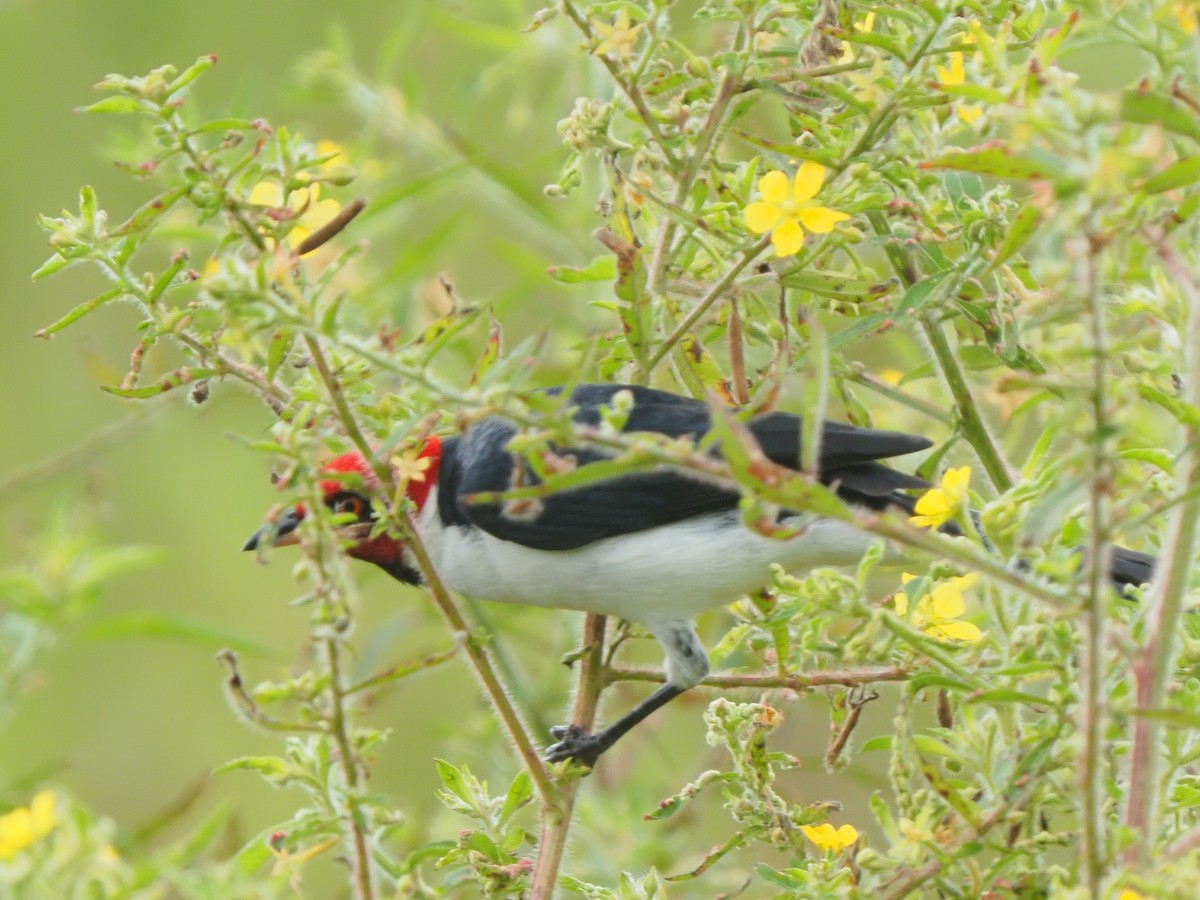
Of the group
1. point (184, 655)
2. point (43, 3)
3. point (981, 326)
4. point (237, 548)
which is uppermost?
point (43, 3)

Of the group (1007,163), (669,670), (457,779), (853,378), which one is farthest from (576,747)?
(1007,163)

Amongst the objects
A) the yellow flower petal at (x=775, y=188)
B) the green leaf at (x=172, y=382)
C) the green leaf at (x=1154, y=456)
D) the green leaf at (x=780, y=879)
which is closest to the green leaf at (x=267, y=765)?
the green leaf at (x=172, y=382)

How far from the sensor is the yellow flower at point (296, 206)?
1942 mm

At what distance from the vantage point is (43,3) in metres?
7.77

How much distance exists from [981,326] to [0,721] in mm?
2137

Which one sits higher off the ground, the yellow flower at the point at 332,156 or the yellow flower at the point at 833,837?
the yellow flower at the point at 332,156

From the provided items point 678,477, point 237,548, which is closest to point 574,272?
point 678,477

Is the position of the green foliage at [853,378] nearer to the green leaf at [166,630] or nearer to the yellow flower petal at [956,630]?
the yellow flower petal at [956,630]

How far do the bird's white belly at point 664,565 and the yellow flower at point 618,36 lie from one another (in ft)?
4.06

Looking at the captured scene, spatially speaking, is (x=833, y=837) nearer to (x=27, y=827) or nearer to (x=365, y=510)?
(x=27, y=827)

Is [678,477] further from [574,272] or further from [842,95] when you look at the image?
[842,95]

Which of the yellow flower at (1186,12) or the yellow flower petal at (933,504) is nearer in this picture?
the yellow flower at (1186,12)

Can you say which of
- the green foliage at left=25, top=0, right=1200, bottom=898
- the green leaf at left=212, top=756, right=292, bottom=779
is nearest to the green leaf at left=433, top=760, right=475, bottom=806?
the green foliage at left=25, top=0, right=1200, bottom=898

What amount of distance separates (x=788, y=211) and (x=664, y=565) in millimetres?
1267
